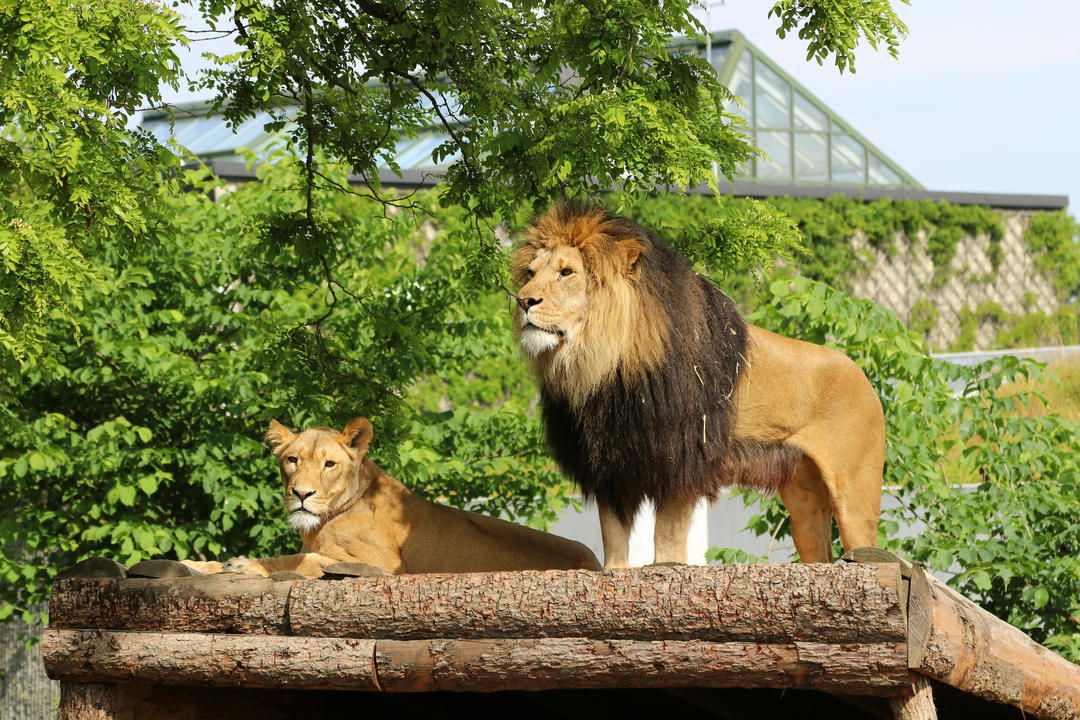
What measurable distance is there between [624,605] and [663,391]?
0.91 m

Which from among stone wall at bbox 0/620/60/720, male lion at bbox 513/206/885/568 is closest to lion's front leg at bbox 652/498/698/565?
male lion at bbox 513/206/885/568

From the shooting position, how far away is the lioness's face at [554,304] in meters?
4.14

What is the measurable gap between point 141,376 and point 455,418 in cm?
193

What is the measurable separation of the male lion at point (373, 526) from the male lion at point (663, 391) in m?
0.59

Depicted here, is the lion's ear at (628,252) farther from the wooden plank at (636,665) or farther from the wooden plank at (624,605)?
the wooden plank at (636,665)

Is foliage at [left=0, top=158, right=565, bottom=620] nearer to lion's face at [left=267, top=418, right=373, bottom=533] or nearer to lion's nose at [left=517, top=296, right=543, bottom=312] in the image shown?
lion's face at [left=267, top=418, right=373, bottom=533]

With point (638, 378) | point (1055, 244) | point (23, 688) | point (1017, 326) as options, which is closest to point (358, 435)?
point (638, 378)

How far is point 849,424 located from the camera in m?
4.61

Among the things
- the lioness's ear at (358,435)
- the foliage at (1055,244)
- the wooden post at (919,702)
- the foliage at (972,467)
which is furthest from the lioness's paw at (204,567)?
the foliage at (1055,244)

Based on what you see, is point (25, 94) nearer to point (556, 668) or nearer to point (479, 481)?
point (556, 668)

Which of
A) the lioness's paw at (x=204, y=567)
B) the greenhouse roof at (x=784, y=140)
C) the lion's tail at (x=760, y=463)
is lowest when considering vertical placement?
the lioness's paw at (x=204, y=567)

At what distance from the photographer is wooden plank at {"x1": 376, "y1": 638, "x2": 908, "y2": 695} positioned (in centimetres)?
329

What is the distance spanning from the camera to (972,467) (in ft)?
24.1

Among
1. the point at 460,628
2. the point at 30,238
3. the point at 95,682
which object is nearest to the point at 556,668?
the point at 460,628
